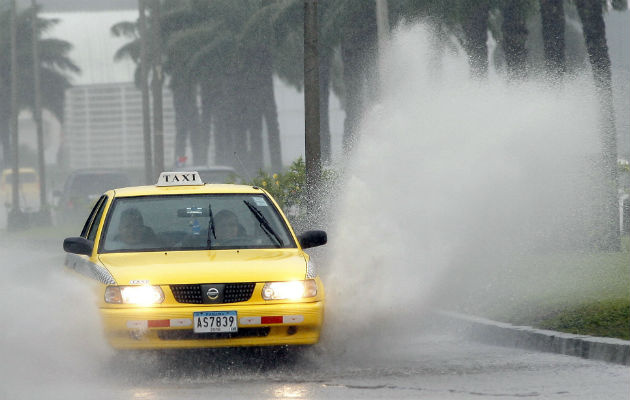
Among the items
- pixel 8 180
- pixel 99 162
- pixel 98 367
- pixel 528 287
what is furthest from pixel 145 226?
pixel 99 162

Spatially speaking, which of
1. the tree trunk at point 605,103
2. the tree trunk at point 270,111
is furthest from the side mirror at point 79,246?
the tree trunk at point 270,111

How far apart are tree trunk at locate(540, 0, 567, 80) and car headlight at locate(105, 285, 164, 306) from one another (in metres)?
15.6

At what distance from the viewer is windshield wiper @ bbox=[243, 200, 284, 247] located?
11.6 meters

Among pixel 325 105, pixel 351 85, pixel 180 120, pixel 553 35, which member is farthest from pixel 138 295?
pixel 180 120

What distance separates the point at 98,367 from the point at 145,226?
1446 mm

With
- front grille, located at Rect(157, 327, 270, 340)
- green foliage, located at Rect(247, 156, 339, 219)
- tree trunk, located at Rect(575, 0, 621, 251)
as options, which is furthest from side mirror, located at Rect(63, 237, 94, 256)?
tree trunk, located at Rect(575, 0, 621, 251)

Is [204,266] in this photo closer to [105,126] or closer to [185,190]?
[185,190]

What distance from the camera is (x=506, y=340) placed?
12.7 metres

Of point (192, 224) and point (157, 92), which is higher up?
point (157, 92)

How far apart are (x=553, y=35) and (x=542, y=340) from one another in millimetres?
14158

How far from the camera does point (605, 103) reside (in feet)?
75.6

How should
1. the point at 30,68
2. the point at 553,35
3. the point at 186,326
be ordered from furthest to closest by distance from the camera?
the point at 30,68, the point at 553,35, the point at 186,326

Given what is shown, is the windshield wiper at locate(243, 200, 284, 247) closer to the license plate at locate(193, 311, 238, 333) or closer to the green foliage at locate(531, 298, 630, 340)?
the license plate at locate(193, 311, 238, 333)

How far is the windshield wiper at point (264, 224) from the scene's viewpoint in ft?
38.1
